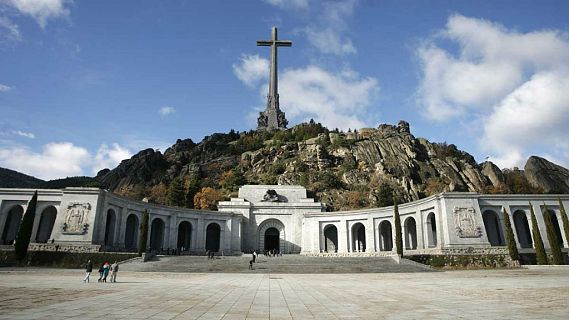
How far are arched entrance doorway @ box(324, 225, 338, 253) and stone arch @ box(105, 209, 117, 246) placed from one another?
26.8 meters

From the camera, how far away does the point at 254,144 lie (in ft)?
327

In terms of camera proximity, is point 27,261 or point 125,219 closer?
point 27,261

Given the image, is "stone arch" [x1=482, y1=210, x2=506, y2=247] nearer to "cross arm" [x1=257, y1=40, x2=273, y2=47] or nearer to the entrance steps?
the entrance steps

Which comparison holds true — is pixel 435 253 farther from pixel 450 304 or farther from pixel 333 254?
pixel 450 304

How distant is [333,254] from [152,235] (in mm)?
23206

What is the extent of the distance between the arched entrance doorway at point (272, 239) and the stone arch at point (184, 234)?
10.6 meters

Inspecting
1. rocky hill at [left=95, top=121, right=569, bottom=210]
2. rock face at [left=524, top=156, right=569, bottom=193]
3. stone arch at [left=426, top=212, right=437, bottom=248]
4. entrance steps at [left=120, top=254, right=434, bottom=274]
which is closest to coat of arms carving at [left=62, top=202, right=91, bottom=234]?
entrance steps at [left=120, top=254, right=434, bottom=274]

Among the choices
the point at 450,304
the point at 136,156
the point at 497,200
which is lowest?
the point at 450,304

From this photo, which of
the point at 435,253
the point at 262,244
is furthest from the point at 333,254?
the point at 435,253

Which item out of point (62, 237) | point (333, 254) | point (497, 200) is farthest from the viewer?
point (333, 254)

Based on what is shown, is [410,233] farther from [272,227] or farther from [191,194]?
[191,194]

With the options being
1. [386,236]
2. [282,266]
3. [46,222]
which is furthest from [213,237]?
[386,236]

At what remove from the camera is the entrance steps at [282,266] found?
29.5 meters

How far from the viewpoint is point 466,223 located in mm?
34875
